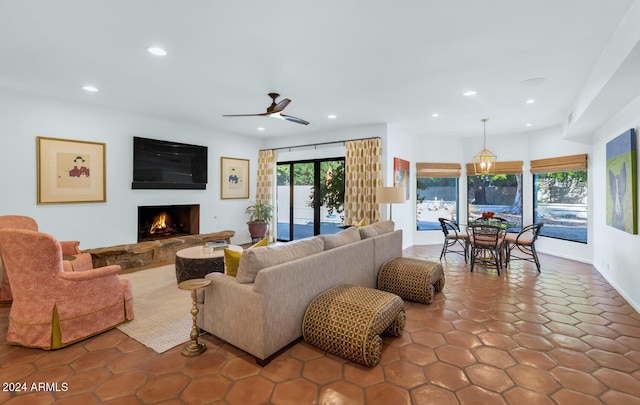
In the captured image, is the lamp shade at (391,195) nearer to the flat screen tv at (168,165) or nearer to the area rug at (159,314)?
the area rug at (159,314)

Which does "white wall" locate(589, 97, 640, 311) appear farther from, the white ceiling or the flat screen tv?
the flat screen tv

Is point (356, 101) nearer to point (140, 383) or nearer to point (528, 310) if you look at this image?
point (528, 310)

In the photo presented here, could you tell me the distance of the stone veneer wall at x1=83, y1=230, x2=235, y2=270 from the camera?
4805mm

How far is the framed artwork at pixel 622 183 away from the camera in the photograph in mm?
3529

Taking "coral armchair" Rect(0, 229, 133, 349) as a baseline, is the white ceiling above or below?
above

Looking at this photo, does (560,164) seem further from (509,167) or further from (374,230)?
(374,230)

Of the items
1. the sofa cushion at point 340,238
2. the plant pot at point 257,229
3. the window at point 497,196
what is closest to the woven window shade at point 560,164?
the window at point 497,196

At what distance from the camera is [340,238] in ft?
11.1

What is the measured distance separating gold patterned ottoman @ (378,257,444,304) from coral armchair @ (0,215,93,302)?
3.84 metres

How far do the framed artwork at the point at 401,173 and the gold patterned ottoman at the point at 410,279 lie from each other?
2822mm

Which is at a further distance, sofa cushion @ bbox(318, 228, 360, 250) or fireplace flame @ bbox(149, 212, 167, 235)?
fireplace flame @ bbox(149, 212, 167, 235)

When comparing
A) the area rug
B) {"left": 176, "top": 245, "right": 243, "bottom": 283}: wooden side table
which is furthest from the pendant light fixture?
the area rug

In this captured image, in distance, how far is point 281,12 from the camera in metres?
2.38

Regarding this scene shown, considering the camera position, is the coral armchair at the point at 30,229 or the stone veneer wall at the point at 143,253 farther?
the stone veneer wall at the point at 143,253
